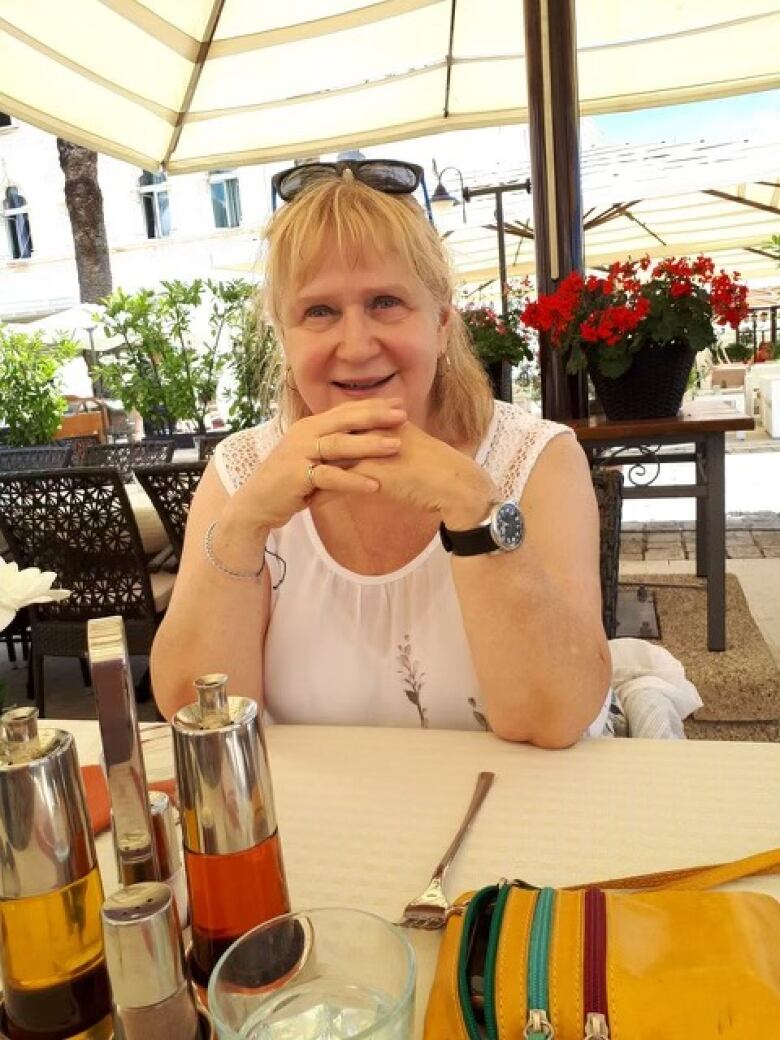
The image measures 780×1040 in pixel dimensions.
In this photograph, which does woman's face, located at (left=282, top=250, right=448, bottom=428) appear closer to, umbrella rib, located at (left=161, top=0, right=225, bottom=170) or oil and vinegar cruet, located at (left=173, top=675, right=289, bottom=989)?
oil and vinegar cruet, located at (left=173, top=675, right=289, bottom=989)

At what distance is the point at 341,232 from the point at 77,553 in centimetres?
219

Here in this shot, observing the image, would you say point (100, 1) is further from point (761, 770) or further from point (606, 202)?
point (606, 202)

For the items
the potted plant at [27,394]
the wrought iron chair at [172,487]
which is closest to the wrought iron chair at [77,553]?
the wrought iron chair at [172,487]

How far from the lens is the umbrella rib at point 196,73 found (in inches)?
174

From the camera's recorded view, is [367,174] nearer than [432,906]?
No

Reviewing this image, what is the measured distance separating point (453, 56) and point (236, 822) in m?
5.09

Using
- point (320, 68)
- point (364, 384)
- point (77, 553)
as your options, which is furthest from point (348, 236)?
point (320, 68)

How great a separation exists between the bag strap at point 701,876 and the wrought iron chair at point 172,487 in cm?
236

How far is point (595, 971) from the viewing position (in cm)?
53

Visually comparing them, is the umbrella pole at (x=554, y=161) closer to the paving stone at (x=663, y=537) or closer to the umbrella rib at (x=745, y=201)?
the paving stone at (x=663, y=537)

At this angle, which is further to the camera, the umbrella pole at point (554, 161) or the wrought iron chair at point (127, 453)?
A: the wrought iron chair at point (127, 453)

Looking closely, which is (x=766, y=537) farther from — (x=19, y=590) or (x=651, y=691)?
(x=19, y=590)

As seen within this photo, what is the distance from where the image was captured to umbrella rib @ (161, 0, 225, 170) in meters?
4.42

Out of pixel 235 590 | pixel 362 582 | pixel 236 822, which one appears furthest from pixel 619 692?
pixel 236 822
